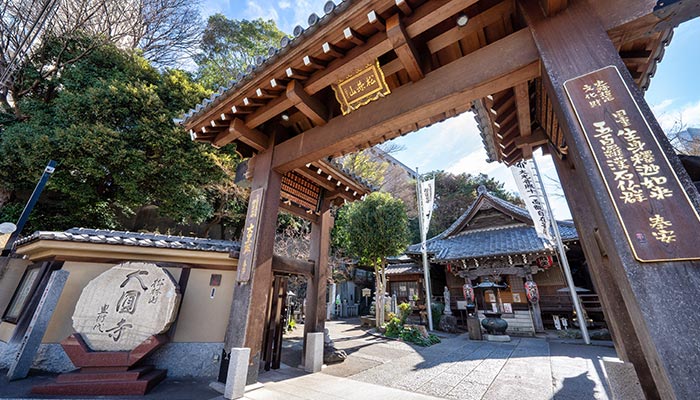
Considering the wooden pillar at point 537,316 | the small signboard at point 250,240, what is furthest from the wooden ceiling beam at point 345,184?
the wooden pillar at point 537,316

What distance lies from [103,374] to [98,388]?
0.22 metres

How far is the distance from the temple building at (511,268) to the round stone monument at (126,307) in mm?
11938

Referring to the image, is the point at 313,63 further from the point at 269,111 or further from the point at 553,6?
the point at 553,6

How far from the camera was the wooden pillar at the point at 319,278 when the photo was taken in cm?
622

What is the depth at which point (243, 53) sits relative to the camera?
1794cm

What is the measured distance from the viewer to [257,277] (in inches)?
175

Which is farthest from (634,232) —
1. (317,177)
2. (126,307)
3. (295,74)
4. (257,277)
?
(126,307)

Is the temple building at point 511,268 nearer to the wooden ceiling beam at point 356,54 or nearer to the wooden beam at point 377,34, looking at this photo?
the wooden beam at point 377,34

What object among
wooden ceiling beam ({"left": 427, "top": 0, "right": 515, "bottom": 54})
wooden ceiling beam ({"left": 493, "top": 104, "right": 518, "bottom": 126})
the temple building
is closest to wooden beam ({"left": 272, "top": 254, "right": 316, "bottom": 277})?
wooden ceiling beam ({"left": 427, "top": 0, "right": 515, "bottom": 54})

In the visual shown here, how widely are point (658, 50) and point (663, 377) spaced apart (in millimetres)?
3514

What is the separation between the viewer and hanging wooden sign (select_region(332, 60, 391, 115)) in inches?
146

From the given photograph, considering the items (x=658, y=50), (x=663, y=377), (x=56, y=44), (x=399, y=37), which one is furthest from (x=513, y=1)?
(x=56, y=44)

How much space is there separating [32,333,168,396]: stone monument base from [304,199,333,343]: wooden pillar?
3026mm

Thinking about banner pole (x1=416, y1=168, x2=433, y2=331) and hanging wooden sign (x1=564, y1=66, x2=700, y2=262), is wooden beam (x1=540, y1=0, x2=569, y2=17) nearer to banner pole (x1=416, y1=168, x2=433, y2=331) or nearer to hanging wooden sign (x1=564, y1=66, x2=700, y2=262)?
hanging wooden sign (x1=564, y1=66, x2=700, y2=262)
